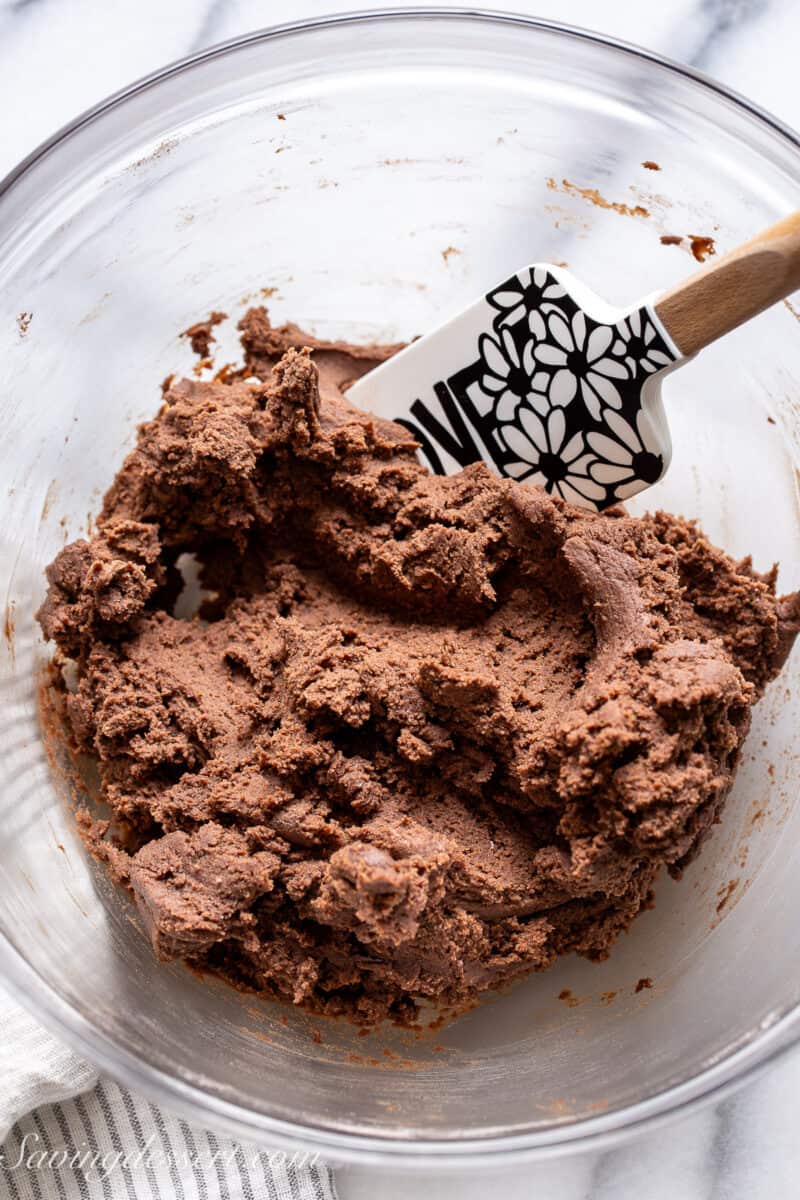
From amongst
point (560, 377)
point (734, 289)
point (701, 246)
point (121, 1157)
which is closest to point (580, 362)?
point (560, 377)

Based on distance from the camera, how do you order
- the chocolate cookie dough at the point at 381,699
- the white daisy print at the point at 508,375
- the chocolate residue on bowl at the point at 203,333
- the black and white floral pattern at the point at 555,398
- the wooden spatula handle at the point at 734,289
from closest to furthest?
1. the wooden spatula handle at the point at 734,289
2. the chocolate cookie dough at the point at 381,699
3. the black and white floral pattern at the point at 555,398
4. the white daisy print at the point at 508,375
5. the chocolate residue on bowl at the point at 203,333

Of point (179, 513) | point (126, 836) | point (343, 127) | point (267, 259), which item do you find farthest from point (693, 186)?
point (126, 836)

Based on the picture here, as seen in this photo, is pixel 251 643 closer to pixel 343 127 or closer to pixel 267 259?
pixel 267 259

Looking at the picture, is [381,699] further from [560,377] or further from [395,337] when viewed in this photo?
[395,337]

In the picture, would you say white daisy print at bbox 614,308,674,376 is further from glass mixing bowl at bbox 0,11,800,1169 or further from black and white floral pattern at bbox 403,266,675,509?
glass mixing bowl at bbox 0,11,800,1169

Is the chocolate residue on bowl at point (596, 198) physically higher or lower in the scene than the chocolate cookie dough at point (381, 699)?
higher

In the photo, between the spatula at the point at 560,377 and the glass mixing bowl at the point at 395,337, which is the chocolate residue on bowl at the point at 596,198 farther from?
the spatula at the point at 560,377

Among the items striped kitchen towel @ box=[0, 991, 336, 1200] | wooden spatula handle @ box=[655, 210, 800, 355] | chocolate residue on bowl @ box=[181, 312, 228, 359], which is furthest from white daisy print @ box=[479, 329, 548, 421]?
striped kitchen towel @ box=[0, 991, 336, 1200]

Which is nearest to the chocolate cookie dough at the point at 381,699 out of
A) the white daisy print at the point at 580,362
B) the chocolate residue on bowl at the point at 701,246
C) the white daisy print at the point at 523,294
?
the white daisy print at the point at 580,362
